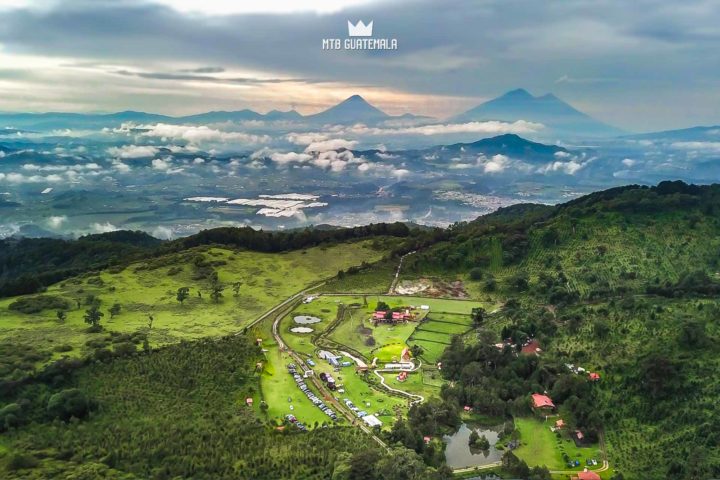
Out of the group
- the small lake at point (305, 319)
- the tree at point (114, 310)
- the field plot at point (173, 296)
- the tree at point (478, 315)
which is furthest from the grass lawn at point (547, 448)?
the tree at point (114, 310)

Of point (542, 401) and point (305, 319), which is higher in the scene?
point (305, 319)

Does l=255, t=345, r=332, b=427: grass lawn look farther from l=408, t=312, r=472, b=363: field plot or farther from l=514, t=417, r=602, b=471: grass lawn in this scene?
l=514, t=417, r=602, b=471: grass lawn

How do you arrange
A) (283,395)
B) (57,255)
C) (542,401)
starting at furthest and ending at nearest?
(57,255) → (283,395) → (542,401)

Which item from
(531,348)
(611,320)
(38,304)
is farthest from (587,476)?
(38,304)

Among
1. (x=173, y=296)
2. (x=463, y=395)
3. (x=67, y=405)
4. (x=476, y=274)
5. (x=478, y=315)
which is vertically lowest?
Answer: (x=463, y=395)

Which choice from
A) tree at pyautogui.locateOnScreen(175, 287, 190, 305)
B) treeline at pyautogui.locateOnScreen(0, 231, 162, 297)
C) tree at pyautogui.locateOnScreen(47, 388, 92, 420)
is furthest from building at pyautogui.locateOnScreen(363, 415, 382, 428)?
treeline at pyautogui.locateOnScreen(0, 231, 162, 297)

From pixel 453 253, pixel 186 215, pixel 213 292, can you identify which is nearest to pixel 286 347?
pixel 213 292

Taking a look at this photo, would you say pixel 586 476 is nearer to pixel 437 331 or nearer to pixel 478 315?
pixel 437 331

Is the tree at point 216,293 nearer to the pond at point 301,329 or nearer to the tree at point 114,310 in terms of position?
the tree at point 114,310
